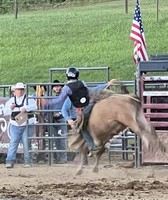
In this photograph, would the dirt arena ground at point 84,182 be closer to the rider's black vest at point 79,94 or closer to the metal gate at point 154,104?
the metal gate at point 154,104

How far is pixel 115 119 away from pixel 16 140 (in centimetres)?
351

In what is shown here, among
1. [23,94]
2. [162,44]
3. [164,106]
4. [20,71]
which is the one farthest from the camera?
[162,44]

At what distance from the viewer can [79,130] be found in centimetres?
1195

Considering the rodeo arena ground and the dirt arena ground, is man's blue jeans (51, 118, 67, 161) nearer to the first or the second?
the rodeo arena ground

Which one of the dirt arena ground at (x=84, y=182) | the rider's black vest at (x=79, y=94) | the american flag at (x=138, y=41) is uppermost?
the american flag at (x=138, y=41)

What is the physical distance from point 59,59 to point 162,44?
14.3 feet

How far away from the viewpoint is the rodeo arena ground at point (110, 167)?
10.9 metres

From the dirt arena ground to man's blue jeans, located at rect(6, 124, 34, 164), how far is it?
229mm

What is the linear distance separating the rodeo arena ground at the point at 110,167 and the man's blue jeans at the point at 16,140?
0.61ft

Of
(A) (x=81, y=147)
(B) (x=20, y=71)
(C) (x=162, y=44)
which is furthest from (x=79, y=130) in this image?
(C) (x=162, y=44)

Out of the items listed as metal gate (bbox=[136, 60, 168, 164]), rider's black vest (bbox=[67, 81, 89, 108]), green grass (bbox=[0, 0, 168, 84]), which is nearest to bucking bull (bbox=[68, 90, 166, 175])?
rider's black vest (bbox=[67, 81, 89, 108])

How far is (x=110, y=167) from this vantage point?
46.5 feet

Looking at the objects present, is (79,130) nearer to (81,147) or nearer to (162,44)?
(81,147)

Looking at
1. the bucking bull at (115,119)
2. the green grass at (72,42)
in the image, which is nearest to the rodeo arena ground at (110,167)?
the bucking bull at (115,119)
